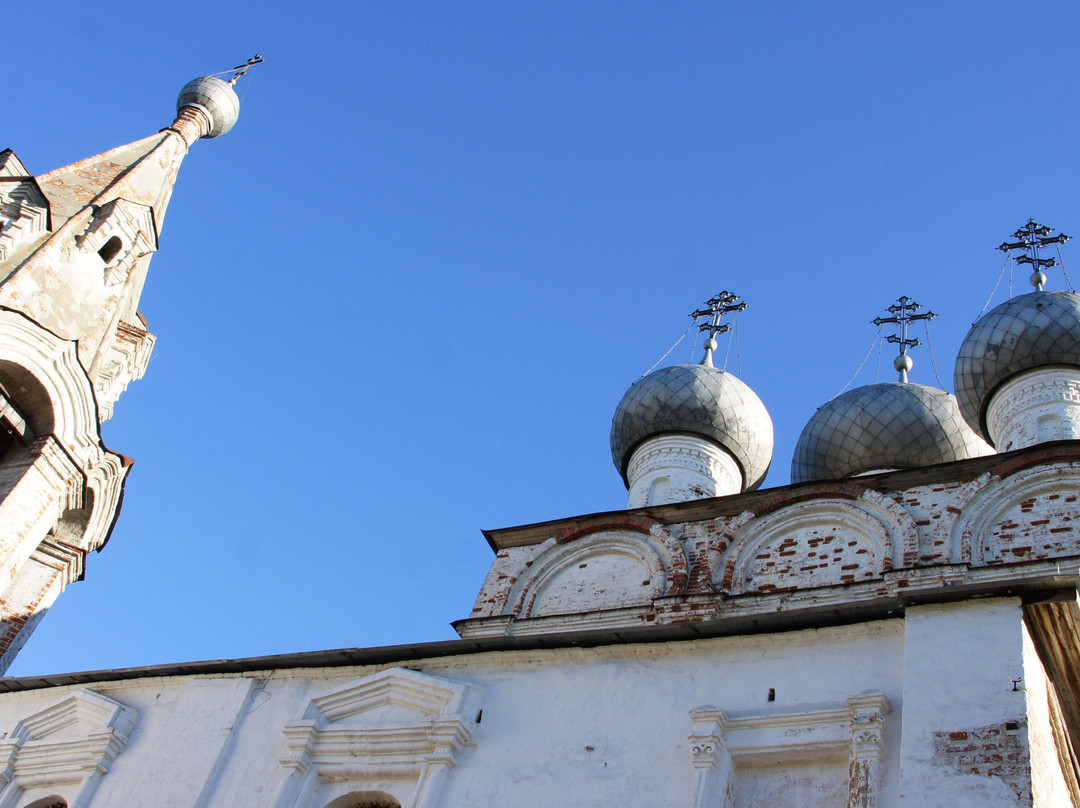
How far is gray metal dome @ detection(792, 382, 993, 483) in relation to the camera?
1290cm

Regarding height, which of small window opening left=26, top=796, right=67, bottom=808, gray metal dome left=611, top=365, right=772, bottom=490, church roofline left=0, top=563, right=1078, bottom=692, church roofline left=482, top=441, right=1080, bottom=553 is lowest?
small window opening left=26, top=796, right=67, bottom=808

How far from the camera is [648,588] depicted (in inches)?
428

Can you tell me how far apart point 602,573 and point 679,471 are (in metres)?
2.25

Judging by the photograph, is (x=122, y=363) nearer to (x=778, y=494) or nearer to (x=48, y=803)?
(x=48, y=803)

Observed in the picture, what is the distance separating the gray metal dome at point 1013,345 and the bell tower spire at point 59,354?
28.5 feet

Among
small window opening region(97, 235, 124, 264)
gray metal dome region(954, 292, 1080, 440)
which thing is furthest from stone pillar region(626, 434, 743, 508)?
small window opening region(97, 235, 124, 264)

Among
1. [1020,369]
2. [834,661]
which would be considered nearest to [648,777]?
[834,661]

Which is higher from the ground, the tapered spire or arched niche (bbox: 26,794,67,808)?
the tapered spire

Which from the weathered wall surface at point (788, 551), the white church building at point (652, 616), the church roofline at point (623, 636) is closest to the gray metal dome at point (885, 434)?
the white church building at point (652, 616)

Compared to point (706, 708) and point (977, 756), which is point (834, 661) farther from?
point (977, 756)

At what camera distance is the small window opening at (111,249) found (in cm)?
1124

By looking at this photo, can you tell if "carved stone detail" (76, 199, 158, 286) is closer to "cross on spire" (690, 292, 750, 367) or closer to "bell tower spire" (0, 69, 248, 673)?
"bell tower spire" (0, 69, 248, 673)

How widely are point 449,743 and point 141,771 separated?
221 centimetres

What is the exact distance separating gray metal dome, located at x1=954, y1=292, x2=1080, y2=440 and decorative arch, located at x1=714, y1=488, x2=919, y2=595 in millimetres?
2555
